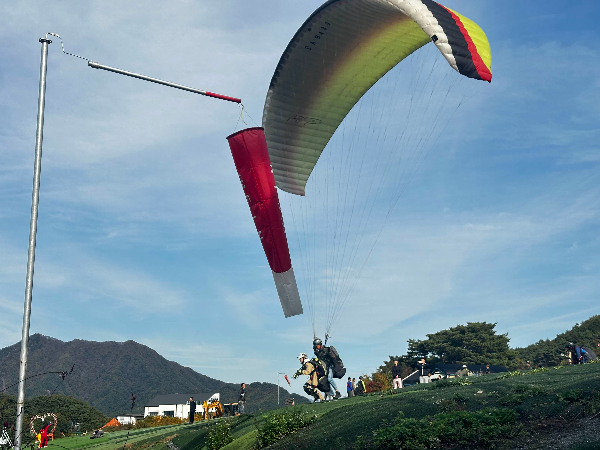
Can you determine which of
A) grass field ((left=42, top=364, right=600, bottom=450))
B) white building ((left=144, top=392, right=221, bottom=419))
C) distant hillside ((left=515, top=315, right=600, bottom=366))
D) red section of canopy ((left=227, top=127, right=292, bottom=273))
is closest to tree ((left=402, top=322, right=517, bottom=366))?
distant hillside ((left=515, top=315, right=600, bottom=366))

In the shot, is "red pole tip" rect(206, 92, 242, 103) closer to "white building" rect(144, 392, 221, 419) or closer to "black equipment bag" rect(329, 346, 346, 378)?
"black equipment bag" rect(329, 346, 346, 378)

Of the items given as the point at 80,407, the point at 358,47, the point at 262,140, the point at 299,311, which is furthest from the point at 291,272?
the point at 80,407

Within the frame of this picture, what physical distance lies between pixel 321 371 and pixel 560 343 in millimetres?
66828

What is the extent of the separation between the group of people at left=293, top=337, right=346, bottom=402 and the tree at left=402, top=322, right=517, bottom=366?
44509mm

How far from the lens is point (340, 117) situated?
66.3 feet

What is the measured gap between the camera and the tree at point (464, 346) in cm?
6419

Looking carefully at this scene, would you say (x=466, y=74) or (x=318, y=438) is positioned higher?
(x=466, y=74)

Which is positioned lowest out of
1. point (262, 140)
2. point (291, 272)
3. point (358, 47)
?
point (291, 272)

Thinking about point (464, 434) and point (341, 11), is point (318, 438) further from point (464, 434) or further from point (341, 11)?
point (341, 11)

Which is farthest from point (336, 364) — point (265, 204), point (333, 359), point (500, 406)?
point (500, 406)

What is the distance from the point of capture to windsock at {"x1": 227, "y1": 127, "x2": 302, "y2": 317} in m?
18.8

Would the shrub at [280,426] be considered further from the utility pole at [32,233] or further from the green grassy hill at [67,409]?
the green grassy hill at [67,409]

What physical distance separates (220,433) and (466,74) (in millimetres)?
11136

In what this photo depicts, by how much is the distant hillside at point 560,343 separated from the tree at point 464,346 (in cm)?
925
